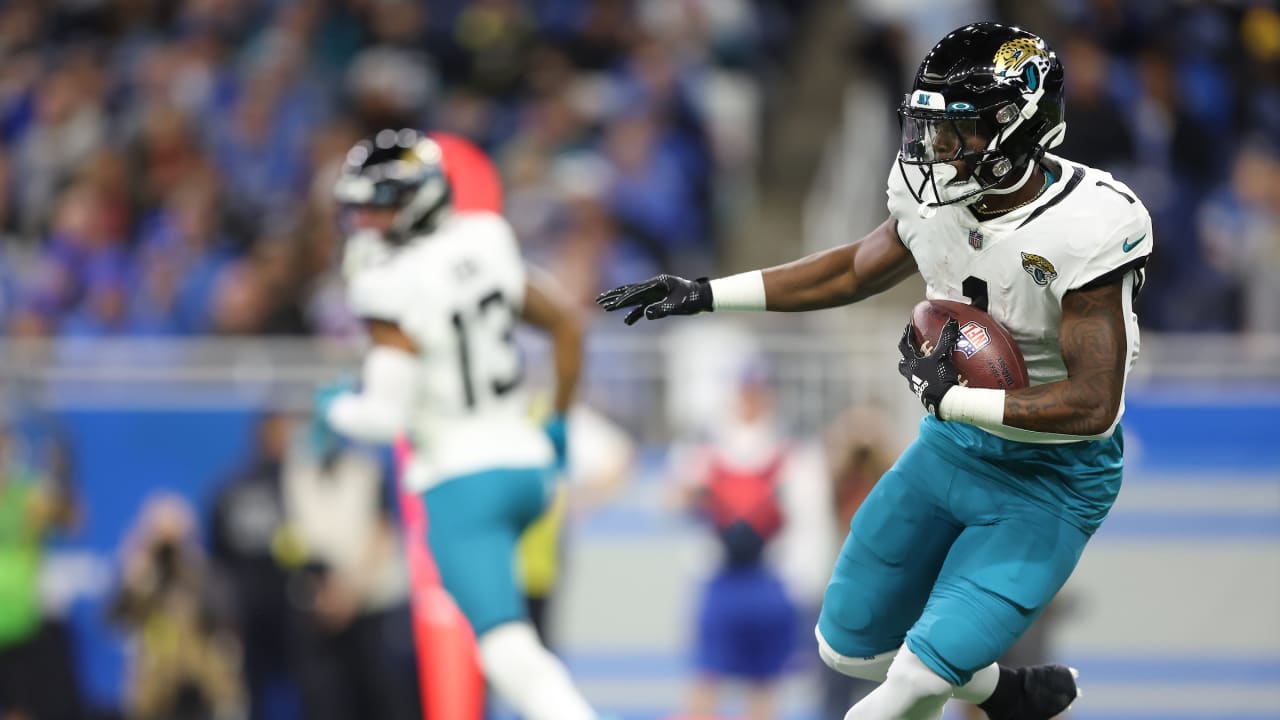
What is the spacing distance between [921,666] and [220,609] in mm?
5289

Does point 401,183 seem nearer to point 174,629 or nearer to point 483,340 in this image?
point 483,340

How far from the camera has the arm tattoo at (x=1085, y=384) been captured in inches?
166

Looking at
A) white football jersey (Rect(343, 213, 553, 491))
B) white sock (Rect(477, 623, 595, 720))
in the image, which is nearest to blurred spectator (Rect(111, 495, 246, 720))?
white football jersey (Rect(343, 213, 553, 491))

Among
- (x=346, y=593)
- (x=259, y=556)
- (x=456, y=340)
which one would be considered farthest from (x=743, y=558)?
(x=456, y=340)

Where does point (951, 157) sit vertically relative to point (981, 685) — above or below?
above

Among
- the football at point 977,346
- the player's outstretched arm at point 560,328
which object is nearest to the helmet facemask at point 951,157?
the football at point 977,346

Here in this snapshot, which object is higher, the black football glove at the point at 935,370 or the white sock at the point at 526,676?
the black football glove at the point at 935,370

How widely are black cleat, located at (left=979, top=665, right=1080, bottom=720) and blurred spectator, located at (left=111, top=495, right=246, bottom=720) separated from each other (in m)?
5.08

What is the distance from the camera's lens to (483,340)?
662 centimetres

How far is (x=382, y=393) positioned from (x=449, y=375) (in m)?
0.30

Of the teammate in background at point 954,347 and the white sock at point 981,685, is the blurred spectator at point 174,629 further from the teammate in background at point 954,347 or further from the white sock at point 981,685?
the white sock at point 981,685

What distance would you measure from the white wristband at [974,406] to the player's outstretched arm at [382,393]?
2635 millimetres

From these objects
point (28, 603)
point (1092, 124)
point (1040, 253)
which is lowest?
point (28, 603)

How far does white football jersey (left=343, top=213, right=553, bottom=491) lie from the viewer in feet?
21.2
